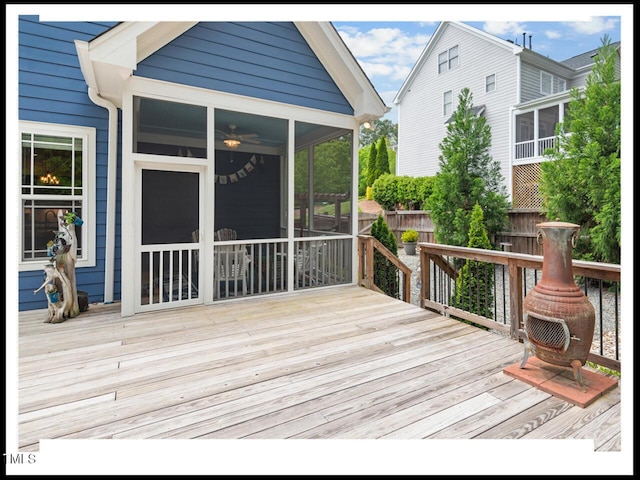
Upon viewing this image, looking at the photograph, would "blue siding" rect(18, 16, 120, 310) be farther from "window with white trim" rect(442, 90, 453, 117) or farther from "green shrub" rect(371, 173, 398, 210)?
"window with white trim" rect(442, 90, 453, 117)

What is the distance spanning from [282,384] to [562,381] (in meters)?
1.83

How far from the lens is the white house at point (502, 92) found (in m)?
12.2

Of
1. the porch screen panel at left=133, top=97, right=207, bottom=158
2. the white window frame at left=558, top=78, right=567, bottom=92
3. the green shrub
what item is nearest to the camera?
the porch screen panel at left=133, top=97, right=207, bottom=158

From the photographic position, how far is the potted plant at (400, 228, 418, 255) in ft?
40.1

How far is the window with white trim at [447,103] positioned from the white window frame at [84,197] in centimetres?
1381

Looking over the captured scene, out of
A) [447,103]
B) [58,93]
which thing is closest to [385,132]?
[447,103]

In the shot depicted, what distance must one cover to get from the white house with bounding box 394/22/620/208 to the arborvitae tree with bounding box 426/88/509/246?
11.1 ft

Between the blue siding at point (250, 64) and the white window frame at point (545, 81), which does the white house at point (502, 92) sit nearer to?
the white window frame at point (545, 81)

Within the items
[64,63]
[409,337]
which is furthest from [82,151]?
[409,337]

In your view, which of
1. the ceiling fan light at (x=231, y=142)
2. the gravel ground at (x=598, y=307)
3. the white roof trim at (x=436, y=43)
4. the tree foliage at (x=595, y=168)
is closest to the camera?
the gravel ground at (x=598, y=307)

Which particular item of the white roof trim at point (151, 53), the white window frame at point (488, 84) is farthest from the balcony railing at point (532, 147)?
the white roof trim at point (151, 53)

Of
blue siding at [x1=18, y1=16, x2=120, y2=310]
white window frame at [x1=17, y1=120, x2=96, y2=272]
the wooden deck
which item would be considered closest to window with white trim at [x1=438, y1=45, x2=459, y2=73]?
blue siding at [x1=18, y1=16, x2=120, y2=310]

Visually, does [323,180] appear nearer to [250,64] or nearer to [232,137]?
[232,137]

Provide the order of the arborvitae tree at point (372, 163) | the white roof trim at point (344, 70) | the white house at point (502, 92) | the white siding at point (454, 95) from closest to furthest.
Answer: the white roof trim at point (344, 70), the white house at point (502, 92), the white siding at point (454, 95), the arborvitae tree at point (372, 163)
